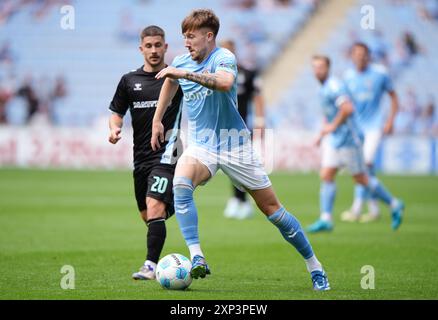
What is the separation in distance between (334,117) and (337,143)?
0.40 m

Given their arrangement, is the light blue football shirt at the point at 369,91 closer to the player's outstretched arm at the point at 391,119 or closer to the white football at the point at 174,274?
the player's outstretched arm at the point at 391,119

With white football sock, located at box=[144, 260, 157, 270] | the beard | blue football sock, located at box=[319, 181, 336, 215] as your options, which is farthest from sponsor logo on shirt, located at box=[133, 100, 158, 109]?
blue football sock, located at box=[319, 181, 336, 215]

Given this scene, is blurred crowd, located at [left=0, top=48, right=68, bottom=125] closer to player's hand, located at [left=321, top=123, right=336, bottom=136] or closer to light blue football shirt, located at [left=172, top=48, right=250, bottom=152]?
player's hand, located at [left=321, top=123, right=336, bottom=136]

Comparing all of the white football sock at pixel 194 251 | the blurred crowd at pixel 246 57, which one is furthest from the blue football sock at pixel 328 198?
the blurred crowd at pixel 246 57

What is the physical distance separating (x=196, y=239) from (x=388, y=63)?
2449cm

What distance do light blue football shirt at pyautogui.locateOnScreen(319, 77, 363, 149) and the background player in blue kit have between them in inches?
50.1

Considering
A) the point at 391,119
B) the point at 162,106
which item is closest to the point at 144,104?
the point at 162,106

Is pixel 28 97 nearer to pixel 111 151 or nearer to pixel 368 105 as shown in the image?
pixel 111 151

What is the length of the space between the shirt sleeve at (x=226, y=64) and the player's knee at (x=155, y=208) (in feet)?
5.36

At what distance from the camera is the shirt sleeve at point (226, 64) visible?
21.3ft

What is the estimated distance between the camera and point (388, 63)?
98.8 feet

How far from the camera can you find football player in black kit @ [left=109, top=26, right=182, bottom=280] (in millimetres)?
7637
